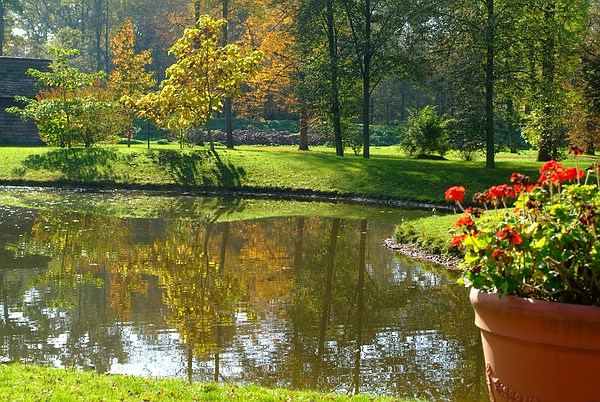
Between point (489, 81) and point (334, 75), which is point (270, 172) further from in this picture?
point (489, 81)

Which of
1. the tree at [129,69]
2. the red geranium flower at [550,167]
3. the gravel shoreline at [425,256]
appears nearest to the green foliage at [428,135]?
the tree at [129,69]

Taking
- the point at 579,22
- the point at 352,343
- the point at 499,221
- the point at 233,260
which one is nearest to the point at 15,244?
the point at 233,260

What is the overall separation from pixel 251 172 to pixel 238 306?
1919 cm

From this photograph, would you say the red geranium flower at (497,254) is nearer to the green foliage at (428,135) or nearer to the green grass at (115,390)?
the green grass at (115,390)

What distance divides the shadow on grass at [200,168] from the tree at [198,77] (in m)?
1.85

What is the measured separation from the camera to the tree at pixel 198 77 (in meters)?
32.4

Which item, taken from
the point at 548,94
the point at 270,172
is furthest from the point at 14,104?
the point at 548,94

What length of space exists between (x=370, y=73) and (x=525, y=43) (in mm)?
8325

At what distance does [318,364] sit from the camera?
8.30 meters

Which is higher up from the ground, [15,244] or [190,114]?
[190,114]

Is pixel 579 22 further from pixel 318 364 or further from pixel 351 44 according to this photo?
pixel 318 364

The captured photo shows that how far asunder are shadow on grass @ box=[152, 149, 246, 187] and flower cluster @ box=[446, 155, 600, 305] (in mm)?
24411

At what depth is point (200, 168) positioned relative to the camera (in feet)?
100

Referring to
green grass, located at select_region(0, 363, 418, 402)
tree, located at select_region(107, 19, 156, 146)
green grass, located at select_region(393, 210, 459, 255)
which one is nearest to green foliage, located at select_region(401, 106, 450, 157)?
tree, located at select_region(107, 19, 156, 146)
